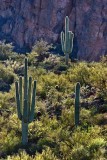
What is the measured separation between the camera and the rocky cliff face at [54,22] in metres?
33.4

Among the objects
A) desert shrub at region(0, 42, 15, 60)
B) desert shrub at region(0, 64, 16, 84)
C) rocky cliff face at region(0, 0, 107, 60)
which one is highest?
rocky cliff face at region(0, 0, 107, 60)

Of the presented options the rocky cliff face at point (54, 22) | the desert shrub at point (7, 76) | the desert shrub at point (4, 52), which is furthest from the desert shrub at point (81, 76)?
the rocky cliff face at point (54, 22)

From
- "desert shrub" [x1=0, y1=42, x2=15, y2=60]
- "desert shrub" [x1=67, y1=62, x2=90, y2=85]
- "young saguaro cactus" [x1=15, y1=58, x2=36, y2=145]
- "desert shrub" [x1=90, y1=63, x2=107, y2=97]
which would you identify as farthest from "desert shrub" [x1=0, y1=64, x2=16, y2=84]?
"young saguaro cactus" [x1=15, y1=58, x2=36, y2=145]

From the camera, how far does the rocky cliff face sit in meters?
33.4

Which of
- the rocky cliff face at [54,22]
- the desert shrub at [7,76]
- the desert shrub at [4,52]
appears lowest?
the desert shrub at [7,76]

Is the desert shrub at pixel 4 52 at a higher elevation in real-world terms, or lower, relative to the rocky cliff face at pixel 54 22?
lower

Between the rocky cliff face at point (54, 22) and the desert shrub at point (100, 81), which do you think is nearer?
the desert shrub at point (100, 81)

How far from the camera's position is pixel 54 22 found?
121 feet

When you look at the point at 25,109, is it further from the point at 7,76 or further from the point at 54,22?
the point at 54,22

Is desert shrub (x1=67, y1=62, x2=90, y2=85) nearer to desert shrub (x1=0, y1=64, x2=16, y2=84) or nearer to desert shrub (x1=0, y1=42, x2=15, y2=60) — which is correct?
desert shrub (x1=0, y1=64, x2=16, y2=84)

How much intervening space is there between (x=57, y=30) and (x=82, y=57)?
472 cm

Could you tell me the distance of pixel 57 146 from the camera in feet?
37.6

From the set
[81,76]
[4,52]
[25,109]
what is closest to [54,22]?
[4,52]

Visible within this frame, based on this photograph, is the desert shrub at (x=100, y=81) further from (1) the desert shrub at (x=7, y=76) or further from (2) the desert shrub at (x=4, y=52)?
(2) the desert shrub at (x=4, y=52)
